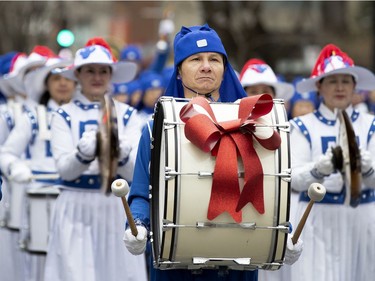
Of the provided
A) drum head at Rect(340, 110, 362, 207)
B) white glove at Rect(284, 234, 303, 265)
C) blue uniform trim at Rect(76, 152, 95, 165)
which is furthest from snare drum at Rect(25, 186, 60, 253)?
white glove at Rect(284, 234, 303, 265)

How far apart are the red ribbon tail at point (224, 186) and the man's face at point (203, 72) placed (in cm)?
70

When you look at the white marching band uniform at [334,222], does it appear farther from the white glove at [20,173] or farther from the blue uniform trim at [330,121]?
the white glove at [20,173]

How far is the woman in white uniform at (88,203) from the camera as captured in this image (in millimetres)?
8250

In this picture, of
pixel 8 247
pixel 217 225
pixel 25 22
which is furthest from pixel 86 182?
pixel 25 22

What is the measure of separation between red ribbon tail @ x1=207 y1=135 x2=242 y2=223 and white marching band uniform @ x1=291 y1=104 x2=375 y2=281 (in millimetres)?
2960

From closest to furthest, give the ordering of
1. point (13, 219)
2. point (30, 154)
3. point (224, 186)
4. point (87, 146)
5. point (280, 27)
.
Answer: point (224, 186), point (87, 146), point (30, 154), point (13, 219), point (280, 27)

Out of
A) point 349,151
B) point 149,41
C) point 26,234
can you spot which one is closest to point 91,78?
point 26,234

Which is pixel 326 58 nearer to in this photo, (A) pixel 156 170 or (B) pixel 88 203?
(B) pixel 88 203

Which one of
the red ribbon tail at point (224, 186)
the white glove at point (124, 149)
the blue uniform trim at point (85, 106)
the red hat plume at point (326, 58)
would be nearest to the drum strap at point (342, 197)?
the red hat plume at point (326, 58)

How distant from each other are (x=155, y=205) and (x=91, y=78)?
316 centimetres

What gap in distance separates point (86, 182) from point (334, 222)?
185 centimetres

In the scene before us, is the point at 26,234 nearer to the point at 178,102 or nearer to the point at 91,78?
the point at 91,78

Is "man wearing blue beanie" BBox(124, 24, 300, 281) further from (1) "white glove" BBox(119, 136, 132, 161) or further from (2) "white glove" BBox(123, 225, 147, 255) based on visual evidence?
(1) "white glove" BBox(119, 136, 132, 161)

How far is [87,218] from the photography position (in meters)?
8.44
